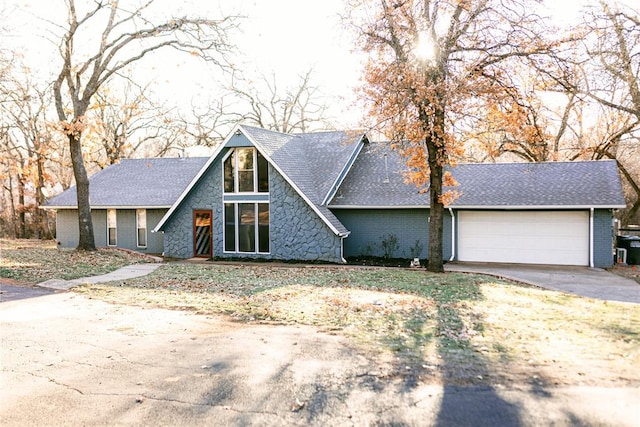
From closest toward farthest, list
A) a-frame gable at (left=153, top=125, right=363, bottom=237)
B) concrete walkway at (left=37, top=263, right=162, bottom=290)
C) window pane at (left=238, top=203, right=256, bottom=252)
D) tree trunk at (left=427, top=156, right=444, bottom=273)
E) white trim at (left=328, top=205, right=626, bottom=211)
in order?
1. concrete walkway at (left=37, top=263, right=162, bottom=290)
2. tree trunk at (left=427, top=156, right=444, bottom=273)
3. white trim at (left=328, top=205, right=626, bottom=211)
4. a-frame gable at (left=153, top=125, right=363, bottom=237)
5. window pane at (left=238, top=203, right=256, bottom=252)

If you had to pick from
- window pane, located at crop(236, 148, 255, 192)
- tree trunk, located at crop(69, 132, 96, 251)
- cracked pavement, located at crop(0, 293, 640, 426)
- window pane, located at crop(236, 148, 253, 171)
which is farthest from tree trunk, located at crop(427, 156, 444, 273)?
tree trunk, located at crop(69, 132, 96, 251)

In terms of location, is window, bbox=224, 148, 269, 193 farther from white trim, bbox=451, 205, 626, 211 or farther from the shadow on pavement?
the shadow on pavement

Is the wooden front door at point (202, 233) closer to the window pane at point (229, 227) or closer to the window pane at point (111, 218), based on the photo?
A: the window pane at point (229, 227)

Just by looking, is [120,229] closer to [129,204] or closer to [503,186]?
→ [129,204]

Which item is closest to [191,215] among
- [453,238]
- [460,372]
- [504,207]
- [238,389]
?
[453,238]

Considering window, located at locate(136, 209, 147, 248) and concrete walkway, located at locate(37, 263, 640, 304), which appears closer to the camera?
concrete walkway, located at locate(37, 263, 640, 304)

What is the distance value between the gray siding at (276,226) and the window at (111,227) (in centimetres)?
473

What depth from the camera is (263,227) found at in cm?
2097

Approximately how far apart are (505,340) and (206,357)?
4.10m

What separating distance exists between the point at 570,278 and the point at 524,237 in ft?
12.6

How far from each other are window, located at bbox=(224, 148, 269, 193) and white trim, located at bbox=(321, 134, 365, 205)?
245 cm

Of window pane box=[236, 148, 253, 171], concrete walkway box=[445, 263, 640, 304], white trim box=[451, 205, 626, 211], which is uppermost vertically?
window pane box=[236, 148, 253, 171]

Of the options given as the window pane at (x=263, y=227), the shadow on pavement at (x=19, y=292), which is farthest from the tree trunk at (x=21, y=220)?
the shadow on pavement at (x=19, y=292)

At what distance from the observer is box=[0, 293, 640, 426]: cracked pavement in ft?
16.3
